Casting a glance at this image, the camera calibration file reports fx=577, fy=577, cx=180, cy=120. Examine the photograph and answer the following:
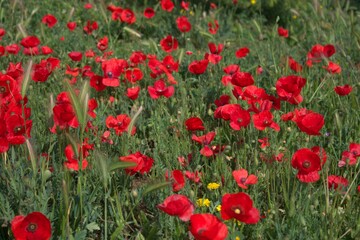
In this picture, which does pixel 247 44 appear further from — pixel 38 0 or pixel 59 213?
pixel 59 213

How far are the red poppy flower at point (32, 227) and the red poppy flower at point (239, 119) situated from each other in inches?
35.5

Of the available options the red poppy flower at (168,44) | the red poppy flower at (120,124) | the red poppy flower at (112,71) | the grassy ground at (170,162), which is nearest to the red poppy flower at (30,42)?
the grassy ground at (170,162)

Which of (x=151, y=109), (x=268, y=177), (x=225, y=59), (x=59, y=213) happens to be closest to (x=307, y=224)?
(x=268, y=177)

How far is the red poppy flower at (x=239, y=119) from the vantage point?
2250 mm

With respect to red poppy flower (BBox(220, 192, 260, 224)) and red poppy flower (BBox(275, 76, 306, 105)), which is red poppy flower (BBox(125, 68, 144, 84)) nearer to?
red poppy flower (BBox(275, 76, 306, 105))

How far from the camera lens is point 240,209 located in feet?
5.49

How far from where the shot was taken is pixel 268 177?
2209 mm

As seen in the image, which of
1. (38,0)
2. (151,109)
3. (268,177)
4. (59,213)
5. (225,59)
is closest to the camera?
(59,213)

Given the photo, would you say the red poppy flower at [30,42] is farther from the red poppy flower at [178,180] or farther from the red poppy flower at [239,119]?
the red poppy flower at [178,180]

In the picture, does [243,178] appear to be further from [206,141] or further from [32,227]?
[32,227]

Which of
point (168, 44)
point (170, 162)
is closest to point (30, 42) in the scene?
point (168, 44)

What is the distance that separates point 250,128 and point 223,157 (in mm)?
226

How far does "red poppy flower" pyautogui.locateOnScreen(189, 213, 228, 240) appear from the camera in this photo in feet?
5.07

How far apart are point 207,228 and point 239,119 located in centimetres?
78
